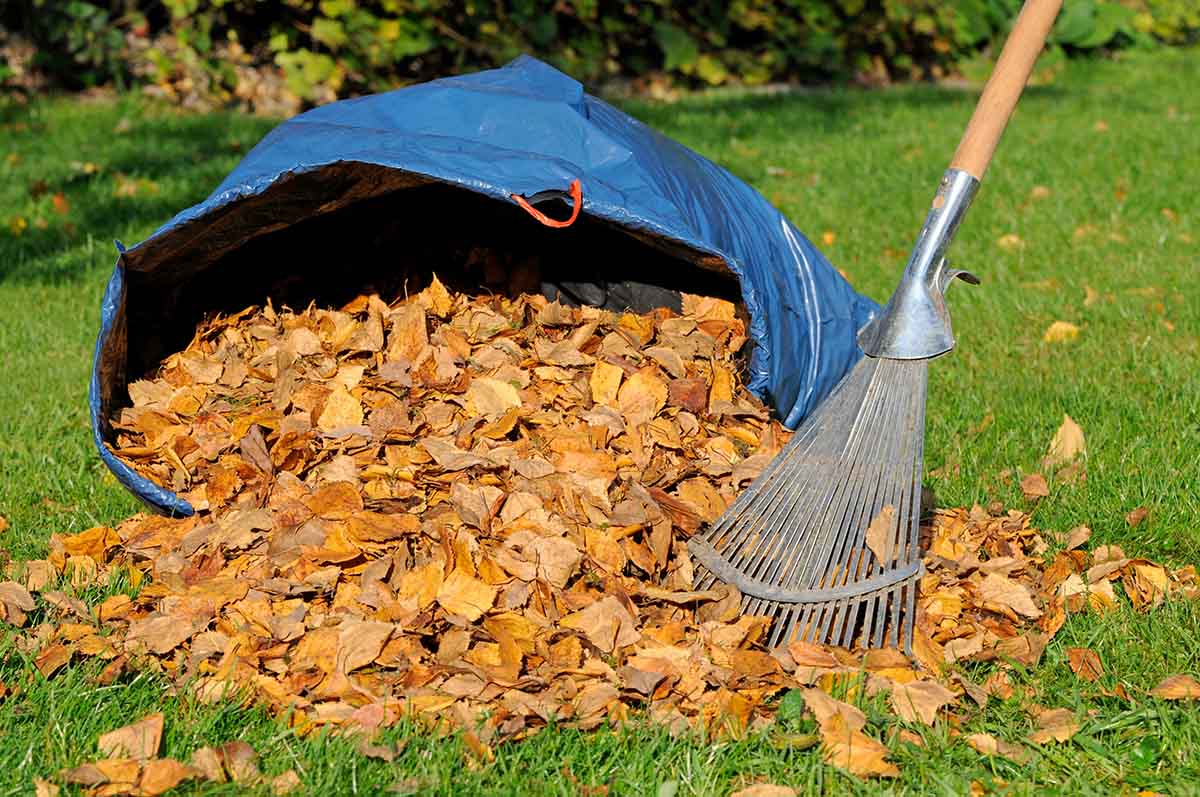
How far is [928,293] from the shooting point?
2.49m

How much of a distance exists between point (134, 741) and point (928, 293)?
1.56 metres

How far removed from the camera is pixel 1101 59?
410 inches

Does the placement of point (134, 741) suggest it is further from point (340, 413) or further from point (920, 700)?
point (920, 700)

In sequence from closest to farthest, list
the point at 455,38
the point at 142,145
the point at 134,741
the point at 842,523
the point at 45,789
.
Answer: the point at 45,789, the point at 134,741, the point at 842,523, the point at 142,145, the point at 455,38

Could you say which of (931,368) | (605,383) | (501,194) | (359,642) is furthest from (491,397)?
(931,368)

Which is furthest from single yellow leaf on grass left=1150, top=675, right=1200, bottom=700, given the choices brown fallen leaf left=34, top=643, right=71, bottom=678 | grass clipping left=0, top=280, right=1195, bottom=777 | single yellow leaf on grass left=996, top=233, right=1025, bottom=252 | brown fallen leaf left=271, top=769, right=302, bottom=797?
single yellow leaf on grass left=996, top=233, right=1025, bottom=252

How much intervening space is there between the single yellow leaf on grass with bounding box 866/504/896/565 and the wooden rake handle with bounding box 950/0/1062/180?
0.63 m

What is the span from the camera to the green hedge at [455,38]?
734cm

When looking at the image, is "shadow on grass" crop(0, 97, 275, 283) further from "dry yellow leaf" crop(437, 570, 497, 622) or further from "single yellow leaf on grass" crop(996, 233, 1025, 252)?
"single yellow leaf on grass" crop(996, 233, 1025, 252)

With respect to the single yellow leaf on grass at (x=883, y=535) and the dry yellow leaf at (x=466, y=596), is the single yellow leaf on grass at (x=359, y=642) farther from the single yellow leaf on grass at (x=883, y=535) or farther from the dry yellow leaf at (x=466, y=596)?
the single yellow leaf on grass at (x=883, y=535)

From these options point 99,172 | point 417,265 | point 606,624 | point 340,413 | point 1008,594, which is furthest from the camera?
point 99,172

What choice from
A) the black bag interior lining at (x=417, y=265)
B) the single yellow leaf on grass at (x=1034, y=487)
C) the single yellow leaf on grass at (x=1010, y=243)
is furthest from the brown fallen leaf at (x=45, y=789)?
the single yellow leaf on grass at (x=1010, y=243)

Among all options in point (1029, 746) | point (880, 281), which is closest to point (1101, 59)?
point (880, 281)

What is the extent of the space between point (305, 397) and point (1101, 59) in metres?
9.04
